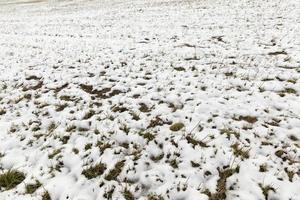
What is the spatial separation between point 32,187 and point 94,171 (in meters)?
1.35

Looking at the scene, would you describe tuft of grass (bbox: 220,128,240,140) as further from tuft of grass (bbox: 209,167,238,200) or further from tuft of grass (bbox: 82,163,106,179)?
tuft of grass (bbox: 82,163,106,179)

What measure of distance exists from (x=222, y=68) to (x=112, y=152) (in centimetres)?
635

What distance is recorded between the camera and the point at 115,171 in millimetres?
6348

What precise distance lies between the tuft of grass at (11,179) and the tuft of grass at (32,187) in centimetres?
33

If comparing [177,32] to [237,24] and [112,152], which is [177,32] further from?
[112,152]

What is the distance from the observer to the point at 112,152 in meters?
6.88

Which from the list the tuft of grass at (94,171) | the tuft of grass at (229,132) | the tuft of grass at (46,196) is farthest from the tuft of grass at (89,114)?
the tuft of grass at (229,132)

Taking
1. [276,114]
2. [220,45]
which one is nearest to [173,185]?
[276,114]

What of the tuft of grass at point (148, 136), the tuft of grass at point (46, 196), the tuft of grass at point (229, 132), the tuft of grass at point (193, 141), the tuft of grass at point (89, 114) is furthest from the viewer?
the tuft of grass at point (89, 114)

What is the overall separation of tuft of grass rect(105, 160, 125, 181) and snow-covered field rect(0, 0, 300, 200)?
0.07 feet

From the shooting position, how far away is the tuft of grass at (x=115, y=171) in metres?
6.20

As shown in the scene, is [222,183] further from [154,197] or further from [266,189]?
[154,197]

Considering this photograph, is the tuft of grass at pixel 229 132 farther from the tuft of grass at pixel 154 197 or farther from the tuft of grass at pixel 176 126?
the tuft of grass at pixel 154 197

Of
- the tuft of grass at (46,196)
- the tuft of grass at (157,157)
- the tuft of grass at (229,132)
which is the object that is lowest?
the tuft of grass at (46,196)
